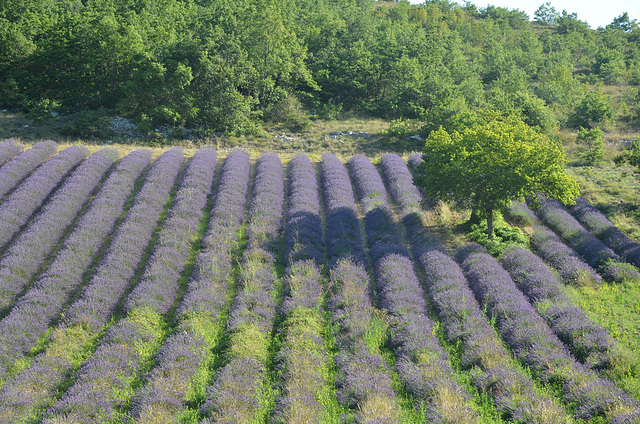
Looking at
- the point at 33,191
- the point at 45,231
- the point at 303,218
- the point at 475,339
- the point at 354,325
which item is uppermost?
the point at 475,339

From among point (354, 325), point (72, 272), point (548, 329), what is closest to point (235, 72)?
point (72, 272)

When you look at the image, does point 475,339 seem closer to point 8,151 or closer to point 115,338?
point 115,338

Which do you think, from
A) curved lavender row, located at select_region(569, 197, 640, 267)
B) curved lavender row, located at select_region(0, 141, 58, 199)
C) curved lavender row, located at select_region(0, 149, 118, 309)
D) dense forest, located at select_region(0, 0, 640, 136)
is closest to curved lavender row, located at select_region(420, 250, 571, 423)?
curved lavender row, located at select_region(569, 197, 640, 267)

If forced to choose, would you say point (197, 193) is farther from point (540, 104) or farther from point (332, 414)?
point (540, 104)

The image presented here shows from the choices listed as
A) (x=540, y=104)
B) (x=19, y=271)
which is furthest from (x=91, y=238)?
(x=540, y=104)

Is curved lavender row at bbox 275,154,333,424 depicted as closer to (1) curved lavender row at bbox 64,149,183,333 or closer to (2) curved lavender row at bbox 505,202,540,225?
(1) curved lavender row at bbox 64,149,183,333

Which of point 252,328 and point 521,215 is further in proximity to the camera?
point 521,215
